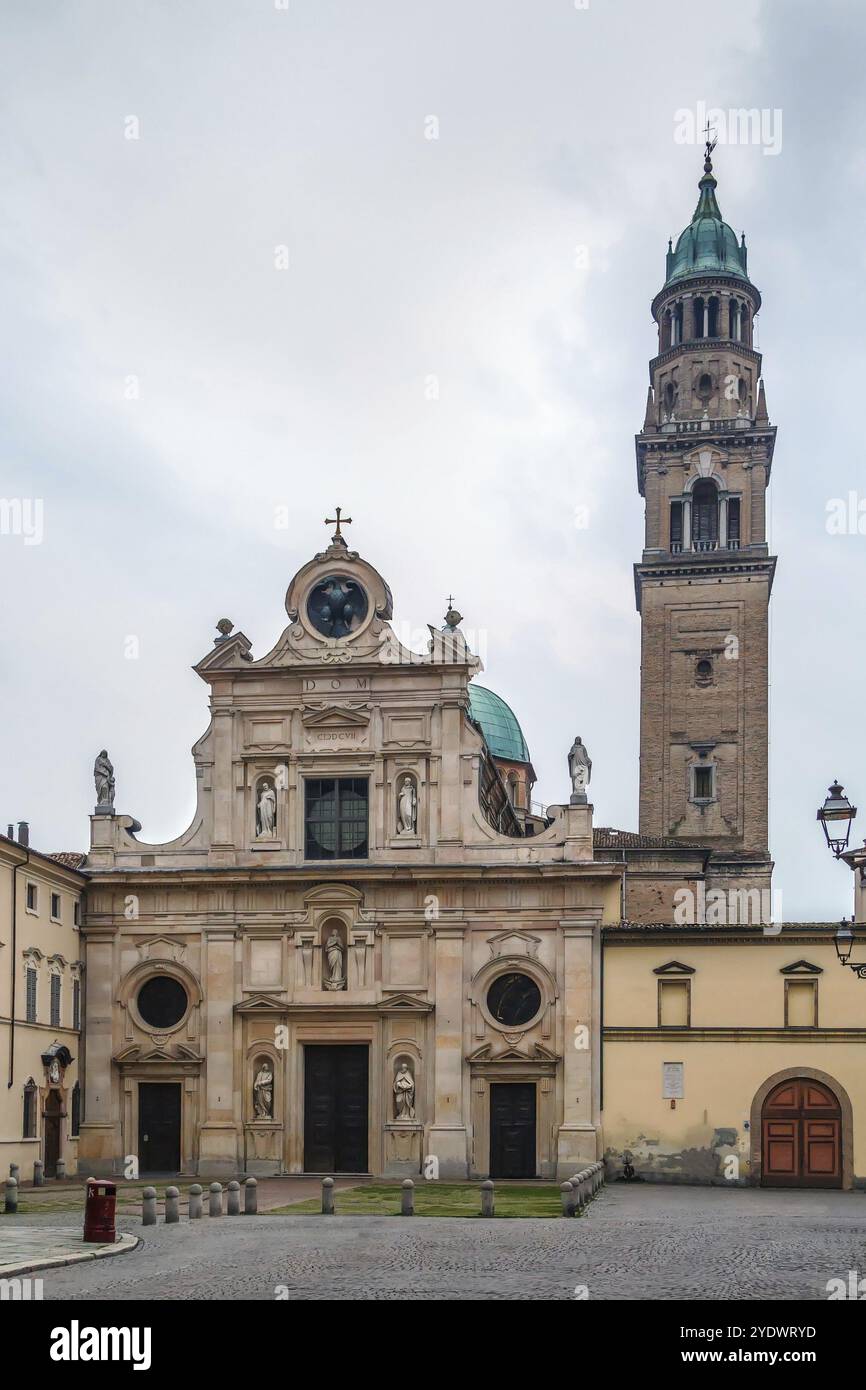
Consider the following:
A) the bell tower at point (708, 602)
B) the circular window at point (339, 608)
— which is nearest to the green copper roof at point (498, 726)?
the bell tower at point (708, 602)

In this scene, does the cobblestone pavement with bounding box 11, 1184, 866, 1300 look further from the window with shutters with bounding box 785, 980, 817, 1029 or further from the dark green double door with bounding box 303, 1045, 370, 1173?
the dark green double door with bounding box 303, 1045, 370, 1173

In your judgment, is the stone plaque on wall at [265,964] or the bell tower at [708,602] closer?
the stone plaque on wall at [265,964]

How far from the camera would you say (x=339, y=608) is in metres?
50.9

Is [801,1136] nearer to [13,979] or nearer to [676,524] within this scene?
[13,979]

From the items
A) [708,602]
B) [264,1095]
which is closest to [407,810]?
[264,1095]

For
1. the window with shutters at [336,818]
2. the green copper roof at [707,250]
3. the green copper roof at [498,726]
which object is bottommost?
the window with shutters at [336,818]

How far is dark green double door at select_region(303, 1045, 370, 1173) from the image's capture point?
48.0 m

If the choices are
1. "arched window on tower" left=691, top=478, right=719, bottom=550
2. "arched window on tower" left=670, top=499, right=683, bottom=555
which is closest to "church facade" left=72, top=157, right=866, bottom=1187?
"arched window on tower" left=670, top=499, right=683, bottom=555

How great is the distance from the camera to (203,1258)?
80.8 ft

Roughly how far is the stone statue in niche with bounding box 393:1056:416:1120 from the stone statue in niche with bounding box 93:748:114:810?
38.8 feet

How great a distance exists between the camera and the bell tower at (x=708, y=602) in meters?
69.5

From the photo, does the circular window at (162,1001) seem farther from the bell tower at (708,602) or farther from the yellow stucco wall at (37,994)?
the bell tower at (708,602)

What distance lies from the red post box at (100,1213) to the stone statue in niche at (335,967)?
22.0m

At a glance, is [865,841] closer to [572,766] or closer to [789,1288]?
[572,766]
